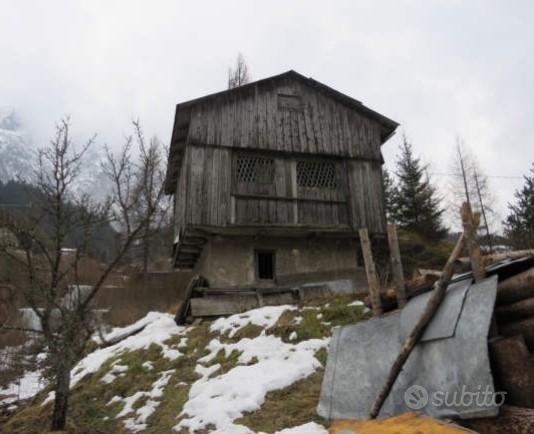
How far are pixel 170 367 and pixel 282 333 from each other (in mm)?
2221

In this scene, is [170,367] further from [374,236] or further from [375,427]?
[374,236]

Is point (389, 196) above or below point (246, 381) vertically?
above

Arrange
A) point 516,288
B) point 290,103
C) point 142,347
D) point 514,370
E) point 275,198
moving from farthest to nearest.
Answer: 1. point 290,103
2. point 275,198
3. point 142,347
4. point 516,288
5. point 514,370

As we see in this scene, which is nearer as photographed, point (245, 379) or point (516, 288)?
point (516, 288)

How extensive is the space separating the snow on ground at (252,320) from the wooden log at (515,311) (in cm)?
484

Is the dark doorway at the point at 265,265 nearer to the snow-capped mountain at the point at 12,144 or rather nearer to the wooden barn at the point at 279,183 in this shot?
the wooden barn at the point at 279,183

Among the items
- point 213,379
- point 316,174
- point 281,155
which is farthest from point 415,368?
point 316,174

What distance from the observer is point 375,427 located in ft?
12.5

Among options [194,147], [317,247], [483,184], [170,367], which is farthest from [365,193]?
[483,184]

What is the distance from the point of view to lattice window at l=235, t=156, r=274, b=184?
1345cm

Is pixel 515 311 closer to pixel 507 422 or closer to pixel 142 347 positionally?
pixel 507 422

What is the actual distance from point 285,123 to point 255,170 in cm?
197

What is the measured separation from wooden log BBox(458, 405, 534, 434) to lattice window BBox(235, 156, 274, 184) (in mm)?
10451

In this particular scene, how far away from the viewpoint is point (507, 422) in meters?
3.42
